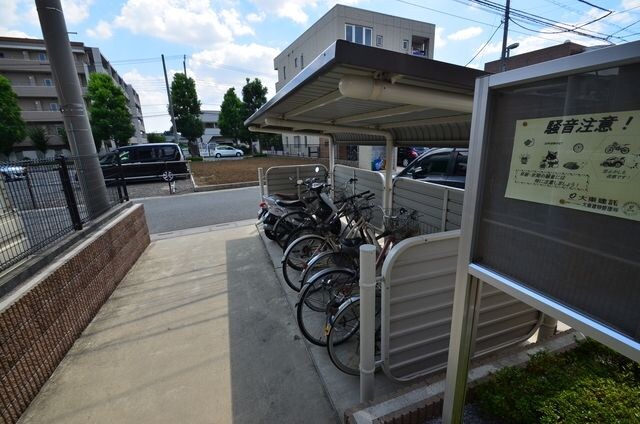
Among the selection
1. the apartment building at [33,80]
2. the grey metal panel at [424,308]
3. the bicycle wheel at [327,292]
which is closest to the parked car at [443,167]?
the bicycle wheel at [327,292]

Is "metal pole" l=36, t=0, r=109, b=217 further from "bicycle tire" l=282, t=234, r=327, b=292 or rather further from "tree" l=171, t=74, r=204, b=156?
"tree" l=171, t=74, r=204, b=156

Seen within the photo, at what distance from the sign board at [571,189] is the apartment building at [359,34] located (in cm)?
1483

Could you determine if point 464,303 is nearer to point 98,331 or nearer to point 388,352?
point 388,352

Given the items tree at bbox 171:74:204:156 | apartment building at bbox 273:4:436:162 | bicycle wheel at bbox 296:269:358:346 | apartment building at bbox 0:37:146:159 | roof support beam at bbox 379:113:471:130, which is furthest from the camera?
apartment building at bbox 0:37:146:159

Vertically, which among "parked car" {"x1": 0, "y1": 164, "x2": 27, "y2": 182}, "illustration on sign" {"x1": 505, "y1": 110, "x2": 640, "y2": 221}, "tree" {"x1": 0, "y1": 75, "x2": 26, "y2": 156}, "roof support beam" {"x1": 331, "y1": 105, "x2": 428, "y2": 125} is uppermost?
"tree" {"x1": 0, "y1": 75, "x2": 26, "y2": 156}

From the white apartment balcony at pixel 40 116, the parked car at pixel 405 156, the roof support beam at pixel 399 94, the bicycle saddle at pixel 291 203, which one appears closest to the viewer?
the roof support beam at pixel 399 94

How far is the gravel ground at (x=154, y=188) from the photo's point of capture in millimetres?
9555

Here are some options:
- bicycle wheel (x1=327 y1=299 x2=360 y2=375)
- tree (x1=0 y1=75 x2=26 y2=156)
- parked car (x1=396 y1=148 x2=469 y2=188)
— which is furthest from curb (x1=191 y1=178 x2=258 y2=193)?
tree (x1=0 y1=75 x2=26 y2=156)

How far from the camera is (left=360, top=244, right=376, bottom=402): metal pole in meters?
1.63

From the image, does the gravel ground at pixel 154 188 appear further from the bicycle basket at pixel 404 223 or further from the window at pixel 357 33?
the window at pixel 357 33

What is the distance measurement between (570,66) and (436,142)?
290 cm

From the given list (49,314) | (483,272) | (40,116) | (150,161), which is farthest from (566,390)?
(40,116)

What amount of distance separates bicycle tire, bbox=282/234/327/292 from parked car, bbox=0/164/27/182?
8.26ft

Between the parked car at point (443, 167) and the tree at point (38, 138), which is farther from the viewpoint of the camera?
the tree at point (38, 138)
